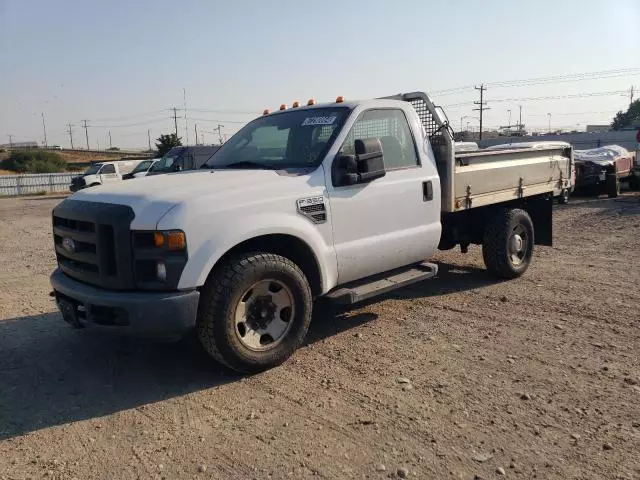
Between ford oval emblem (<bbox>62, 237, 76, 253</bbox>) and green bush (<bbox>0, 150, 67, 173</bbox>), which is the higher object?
green bush (<bbox>0, 150, 67, 173</bbox>)

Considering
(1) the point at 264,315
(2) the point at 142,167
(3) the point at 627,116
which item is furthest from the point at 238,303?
(3) the point at 627,116

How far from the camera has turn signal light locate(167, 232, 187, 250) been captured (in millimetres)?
3648

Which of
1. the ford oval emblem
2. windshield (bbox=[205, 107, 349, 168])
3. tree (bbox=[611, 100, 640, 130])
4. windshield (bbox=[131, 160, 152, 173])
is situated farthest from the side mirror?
tree (bbox=[611, 100, 640, 130])

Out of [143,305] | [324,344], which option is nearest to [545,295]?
[324,344]

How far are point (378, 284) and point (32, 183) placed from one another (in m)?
35.6

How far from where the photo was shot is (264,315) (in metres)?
4.23

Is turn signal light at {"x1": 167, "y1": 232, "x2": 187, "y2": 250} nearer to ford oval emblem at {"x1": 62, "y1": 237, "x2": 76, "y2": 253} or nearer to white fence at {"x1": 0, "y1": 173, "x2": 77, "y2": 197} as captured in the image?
ford oval emblem at {"x1": 62, "y1": 237, "x2": 76, "y2": 253}

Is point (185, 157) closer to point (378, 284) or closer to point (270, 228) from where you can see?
point (378, 284)

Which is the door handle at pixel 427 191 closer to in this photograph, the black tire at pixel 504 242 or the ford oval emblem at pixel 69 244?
the black tire at pixel 504 242

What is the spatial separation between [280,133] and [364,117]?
813 millimetres

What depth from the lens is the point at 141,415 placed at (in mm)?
3625

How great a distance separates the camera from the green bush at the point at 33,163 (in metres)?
60.8

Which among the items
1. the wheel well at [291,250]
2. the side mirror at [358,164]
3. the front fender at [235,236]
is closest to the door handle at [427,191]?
the side mirror at [358,164]

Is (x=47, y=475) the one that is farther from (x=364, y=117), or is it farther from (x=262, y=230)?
(x=364, y=117)
